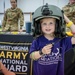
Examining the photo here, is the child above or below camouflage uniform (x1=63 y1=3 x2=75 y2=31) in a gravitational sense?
below

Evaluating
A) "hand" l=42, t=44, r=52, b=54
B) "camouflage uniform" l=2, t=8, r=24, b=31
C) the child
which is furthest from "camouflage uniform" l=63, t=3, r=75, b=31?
Result: "hand" l=42, t=44, r=52, b=54

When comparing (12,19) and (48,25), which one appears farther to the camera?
(12,19)

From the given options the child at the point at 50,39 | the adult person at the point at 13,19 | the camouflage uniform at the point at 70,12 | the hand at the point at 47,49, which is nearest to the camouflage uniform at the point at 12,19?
the adult person at the point at 13,19

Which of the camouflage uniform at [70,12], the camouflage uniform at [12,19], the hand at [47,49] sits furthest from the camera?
the camouflage uniform at [12,19]

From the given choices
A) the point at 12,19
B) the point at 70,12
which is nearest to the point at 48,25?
the point at 70,12

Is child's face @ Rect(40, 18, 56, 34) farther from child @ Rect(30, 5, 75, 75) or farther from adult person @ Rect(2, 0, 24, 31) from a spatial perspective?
adult person @ Rect(2, 0, 24, 31)

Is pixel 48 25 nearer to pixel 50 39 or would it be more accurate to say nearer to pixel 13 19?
pixel 50 39

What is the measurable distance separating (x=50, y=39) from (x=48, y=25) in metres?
0.09

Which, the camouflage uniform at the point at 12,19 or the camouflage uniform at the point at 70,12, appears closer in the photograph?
the camouflage uniform at the point at 70,12

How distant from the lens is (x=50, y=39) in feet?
4.33

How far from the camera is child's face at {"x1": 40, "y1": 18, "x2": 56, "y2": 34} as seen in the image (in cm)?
127

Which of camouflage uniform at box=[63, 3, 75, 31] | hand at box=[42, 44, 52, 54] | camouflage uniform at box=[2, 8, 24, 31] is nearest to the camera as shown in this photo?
hand at box=[42, 44, 52, 54]

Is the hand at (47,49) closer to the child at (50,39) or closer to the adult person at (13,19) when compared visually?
the child at (50,39)

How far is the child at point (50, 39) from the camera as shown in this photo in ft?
4.15
